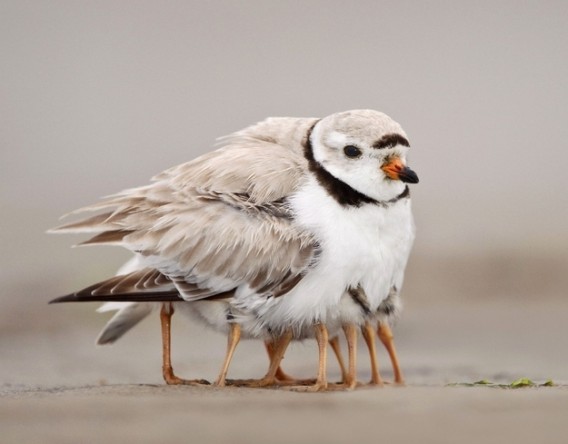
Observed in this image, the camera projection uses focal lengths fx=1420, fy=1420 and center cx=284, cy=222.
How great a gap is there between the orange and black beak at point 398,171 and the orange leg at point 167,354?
54.4 inches

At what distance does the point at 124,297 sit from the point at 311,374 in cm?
180

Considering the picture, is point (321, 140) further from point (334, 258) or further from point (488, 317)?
point (488, 317)

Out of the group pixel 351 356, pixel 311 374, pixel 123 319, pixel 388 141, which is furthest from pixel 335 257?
pixel 311 374

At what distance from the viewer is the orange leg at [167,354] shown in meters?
7.36

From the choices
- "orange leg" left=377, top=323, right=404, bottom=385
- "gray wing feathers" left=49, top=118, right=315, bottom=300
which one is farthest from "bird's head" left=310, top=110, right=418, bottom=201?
"orange leg" left=377, top=323, right=404, bottom=385

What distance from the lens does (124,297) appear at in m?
7.16

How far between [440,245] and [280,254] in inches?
187

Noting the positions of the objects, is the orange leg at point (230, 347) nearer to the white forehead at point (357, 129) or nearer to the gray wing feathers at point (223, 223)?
the gray wing feathers at point (223, 223)

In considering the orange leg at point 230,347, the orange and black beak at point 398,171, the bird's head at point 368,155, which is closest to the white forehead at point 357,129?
the bird's head at point 368,155

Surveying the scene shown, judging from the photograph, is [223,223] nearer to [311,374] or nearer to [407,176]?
[407,176]

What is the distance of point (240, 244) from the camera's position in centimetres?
720

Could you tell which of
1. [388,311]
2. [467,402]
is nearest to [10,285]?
[388,311]

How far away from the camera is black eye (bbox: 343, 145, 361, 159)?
7184mm

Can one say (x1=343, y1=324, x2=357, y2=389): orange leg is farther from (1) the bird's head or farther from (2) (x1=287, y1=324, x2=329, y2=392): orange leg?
(1) the bird's head
